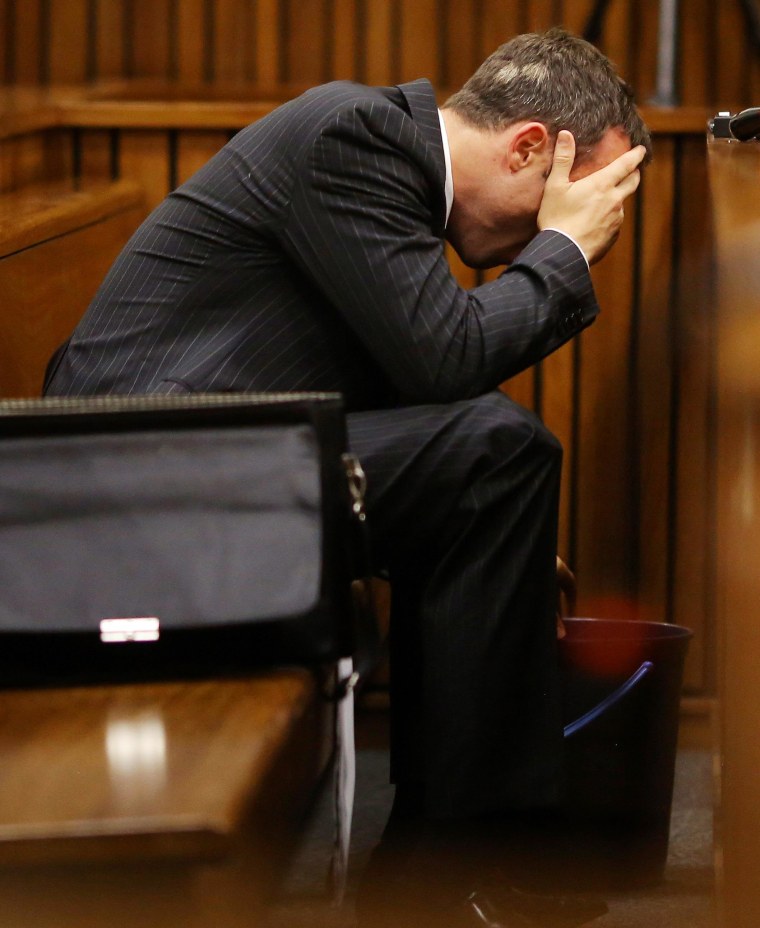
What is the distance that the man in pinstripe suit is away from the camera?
137cm

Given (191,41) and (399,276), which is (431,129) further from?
(191,41)

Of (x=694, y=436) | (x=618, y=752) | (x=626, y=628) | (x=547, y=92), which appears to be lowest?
(x=618, y=752)

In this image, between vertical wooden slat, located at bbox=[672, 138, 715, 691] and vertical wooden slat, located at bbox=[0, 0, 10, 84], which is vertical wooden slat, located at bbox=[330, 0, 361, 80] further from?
vertical wooden slat, located at bbox=[672, 138, 715, 691]

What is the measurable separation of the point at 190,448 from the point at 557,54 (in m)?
0.79

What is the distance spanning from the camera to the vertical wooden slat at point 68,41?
2.76 meters

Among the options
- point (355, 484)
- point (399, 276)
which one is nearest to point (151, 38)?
point (399, 276)

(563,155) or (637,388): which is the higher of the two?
(563,155)

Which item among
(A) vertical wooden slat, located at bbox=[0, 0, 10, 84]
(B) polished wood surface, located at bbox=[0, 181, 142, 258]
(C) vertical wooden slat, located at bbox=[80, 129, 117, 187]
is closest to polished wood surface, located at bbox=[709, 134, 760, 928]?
(B) polished wood surface, located at bbox=[0, 181, 142, 258]

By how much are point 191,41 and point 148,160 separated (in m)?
0.57

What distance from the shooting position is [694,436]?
7.70ft

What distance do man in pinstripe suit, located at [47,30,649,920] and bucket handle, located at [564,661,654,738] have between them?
0.93ft

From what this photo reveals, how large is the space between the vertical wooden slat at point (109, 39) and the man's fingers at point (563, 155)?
1516 millimetres

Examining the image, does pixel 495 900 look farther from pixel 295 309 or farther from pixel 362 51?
pixel 362 51

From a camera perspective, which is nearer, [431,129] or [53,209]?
[431,129]
